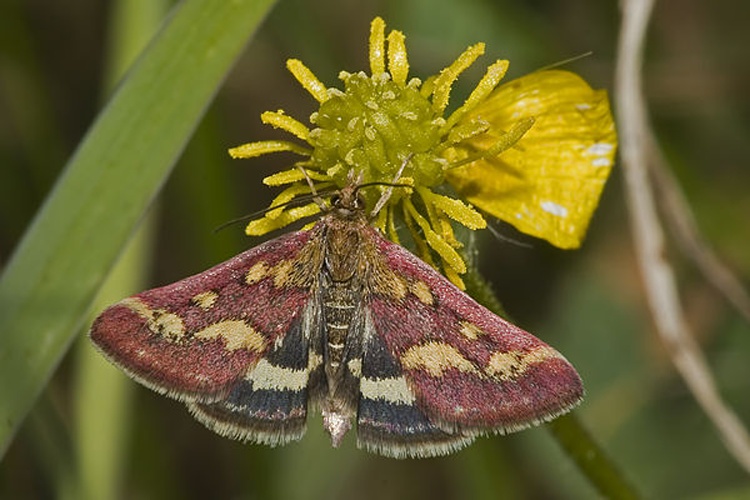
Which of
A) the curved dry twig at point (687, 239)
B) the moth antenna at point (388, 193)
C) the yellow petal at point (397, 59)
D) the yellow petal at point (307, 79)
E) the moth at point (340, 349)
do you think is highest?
the yellow petal at point (307, 79)

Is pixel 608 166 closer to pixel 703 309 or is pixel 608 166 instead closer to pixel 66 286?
pixel 66 286

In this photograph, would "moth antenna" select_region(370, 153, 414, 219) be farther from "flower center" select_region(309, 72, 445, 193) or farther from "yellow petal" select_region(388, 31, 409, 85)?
"yellow petal" select_region(388, 31, 409, 85)

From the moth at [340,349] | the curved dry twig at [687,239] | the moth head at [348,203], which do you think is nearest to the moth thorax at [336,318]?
the moth at [340,349]

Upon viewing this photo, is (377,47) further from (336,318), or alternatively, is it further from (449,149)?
(336,318)

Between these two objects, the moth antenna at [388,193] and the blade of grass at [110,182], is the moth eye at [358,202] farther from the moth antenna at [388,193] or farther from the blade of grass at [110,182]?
the blade of grass at [110,182]

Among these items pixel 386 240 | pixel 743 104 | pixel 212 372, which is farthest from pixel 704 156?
pixel 212 372

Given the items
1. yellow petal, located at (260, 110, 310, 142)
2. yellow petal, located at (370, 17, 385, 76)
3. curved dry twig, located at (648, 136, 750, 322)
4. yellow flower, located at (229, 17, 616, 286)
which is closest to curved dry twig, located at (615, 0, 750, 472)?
curved dry twig, located at (648, 136, 750, 322)
